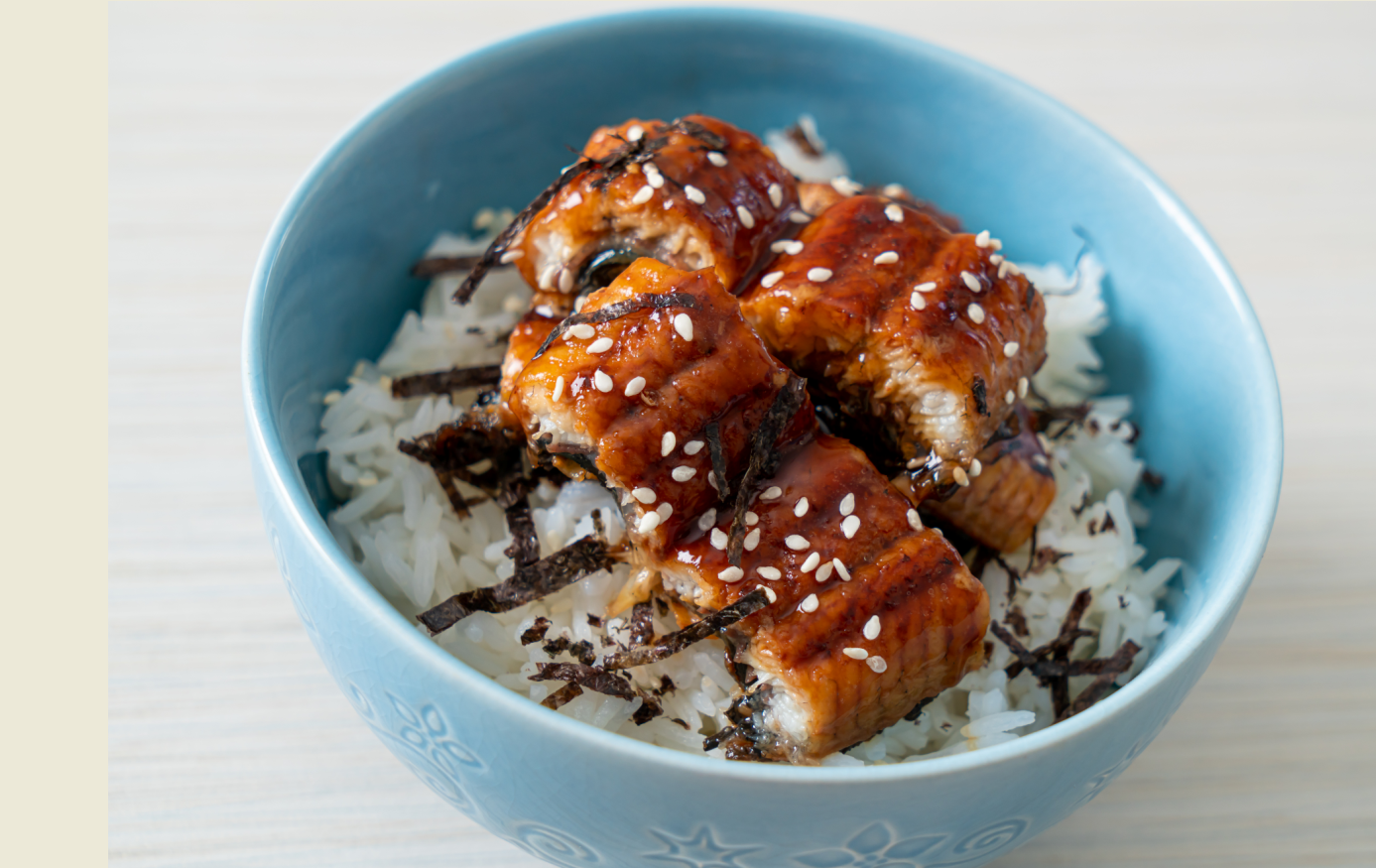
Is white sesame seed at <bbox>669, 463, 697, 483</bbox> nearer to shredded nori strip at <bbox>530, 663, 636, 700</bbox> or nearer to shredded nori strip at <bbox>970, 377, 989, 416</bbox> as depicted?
shredded nori strip at <bbox>530, 663, 636, 700</bbox>

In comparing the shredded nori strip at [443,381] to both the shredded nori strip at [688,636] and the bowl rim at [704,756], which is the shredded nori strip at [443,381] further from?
the shredded nori strip at [688,636]

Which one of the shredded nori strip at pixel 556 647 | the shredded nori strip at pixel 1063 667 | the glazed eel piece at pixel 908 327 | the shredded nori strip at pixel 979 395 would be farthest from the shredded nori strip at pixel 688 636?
the shredded nori strip at pixel 1063 667

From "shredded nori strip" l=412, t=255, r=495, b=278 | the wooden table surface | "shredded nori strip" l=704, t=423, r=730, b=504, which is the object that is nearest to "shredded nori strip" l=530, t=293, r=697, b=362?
"shredded nori strip" l=704, t=423, r=730, b=504

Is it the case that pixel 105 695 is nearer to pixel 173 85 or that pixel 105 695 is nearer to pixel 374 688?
pixel 374 688

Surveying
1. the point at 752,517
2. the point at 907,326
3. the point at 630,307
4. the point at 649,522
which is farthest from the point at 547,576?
the point at 907,326

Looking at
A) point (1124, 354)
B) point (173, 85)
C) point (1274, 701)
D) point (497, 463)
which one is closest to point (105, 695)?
point (497, 463)

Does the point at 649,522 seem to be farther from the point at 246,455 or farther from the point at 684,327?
the point at 246,455

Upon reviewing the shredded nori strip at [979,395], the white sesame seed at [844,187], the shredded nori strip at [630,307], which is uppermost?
the white sesame seed at [844,187]

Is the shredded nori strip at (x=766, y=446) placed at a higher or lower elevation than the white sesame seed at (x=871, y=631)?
higher
